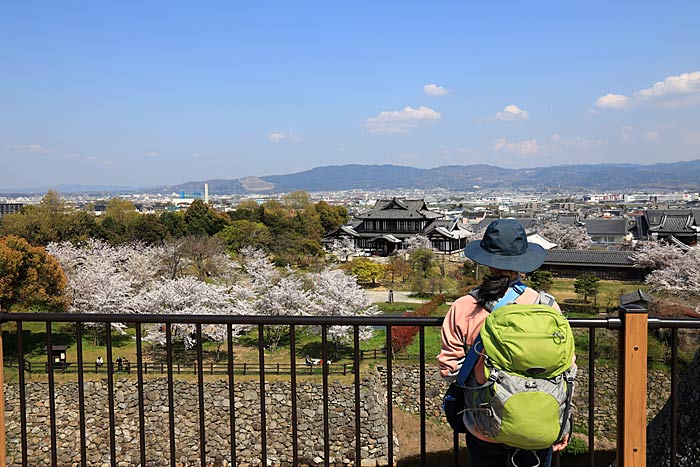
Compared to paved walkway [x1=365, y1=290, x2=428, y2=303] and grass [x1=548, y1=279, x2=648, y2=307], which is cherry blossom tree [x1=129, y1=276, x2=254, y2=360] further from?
grass [x1=548, y1=279, x2=648, y2=307]

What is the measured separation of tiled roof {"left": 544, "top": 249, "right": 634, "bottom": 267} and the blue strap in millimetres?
22114

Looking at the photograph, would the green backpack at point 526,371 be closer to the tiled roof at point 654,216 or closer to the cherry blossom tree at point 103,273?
the cherry blossom tree at point 103,273

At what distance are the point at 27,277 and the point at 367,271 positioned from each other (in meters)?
12.6

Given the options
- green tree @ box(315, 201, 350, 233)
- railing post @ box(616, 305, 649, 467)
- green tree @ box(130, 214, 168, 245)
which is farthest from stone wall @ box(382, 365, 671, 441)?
green tree @ box(315, 201, 350, 233)

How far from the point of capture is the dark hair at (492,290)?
172cm

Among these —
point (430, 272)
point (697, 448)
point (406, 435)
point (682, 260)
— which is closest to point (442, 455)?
point (406, 435)

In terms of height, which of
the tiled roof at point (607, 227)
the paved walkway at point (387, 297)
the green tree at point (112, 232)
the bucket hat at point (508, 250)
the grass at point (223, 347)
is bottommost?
the grass at point (223, 347)

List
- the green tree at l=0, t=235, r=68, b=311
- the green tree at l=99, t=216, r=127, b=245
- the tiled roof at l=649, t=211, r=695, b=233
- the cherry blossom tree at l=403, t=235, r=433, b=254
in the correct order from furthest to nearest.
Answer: the cherry blossom tree at l=403, t=235, r=433, b=254
the tiled roof at l=649, t=211, r=695, b=233
the green tree at l=99, t=216, r=127, b=245
the green tree at l=0, t=235, r=68, b=311

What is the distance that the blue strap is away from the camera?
1627 mm

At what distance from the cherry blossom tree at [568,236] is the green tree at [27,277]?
86.7 ft

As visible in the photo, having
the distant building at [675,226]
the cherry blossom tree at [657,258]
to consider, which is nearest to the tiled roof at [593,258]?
the cherry blossom tree at [657,258]

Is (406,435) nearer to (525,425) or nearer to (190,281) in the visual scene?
(190,281)

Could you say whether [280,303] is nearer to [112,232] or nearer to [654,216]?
[112,232]

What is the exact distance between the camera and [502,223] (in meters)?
1.81
